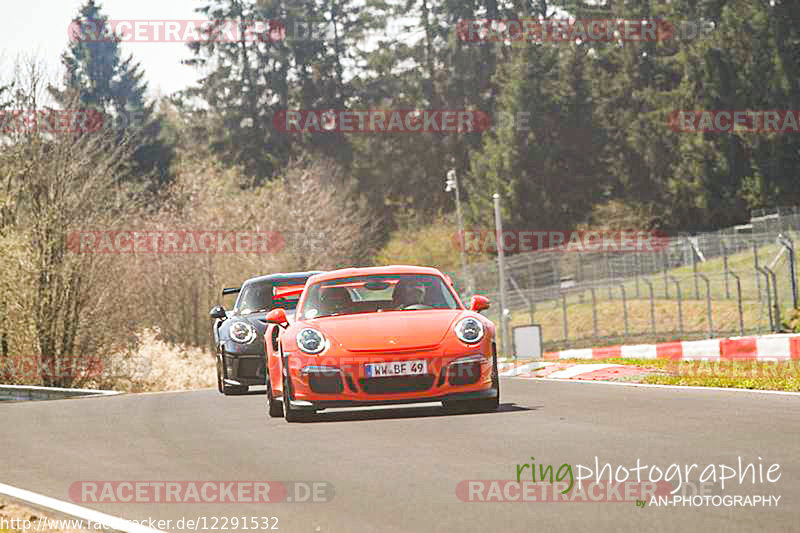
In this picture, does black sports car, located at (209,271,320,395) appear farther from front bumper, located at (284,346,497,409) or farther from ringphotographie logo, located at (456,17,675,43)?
ringphotographie logo, located at (456,17,675,43)

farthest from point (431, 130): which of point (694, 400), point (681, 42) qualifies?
point (694, 400)

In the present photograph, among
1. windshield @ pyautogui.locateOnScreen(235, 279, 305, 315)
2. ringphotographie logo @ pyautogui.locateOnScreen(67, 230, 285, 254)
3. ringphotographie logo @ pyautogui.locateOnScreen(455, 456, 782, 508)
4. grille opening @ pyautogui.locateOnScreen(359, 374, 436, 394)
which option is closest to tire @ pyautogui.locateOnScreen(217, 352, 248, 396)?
windshield @ pyautogui.locateOnScreen(235, 279, 305, 315)

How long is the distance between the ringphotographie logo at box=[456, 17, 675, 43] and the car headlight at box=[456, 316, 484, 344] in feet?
241

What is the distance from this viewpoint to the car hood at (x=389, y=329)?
12.8 meters

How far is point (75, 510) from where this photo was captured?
8555mm

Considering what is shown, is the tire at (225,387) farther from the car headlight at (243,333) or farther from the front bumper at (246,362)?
the car headlight at (243,333)

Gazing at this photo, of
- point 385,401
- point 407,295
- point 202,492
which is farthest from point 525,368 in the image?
point 202,492

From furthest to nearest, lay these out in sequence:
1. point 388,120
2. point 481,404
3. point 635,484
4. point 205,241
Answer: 1. point 388,120
2. point 205,241
3. point 481,404
4. point 635,484

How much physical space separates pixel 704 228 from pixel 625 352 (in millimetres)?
48485

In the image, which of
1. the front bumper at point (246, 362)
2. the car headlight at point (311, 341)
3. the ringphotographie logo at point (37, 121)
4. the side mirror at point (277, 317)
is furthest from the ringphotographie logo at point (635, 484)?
the ringphotographie logo at point (37, 121)

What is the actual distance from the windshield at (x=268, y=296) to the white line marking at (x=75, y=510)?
9528 mm

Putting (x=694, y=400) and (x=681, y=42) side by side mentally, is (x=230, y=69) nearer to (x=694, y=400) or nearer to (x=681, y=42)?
(x=681, y=42)

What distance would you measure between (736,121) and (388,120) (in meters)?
24.7

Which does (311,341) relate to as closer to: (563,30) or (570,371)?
(570,371)
